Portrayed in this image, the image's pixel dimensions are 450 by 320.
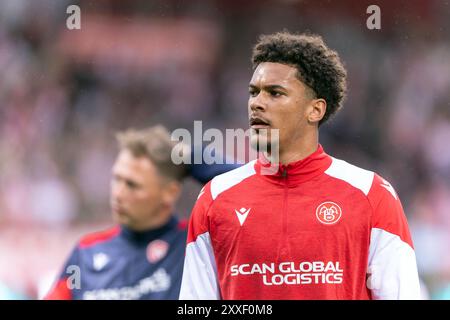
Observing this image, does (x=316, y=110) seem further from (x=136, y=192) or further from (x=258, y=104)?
(x=136, y=192)

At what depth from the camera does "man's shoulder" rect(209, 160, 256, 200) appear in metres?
3.18

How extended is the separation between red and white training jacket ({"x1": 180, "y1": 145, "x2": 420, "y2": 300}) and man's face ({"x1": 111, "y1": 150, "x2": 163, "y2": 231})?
1.78 meters

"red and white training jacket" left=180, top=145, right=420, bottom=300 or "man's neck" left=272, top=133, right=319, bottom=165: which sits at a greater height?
"man's neck" left=272, top=133, right=319, bottom=165

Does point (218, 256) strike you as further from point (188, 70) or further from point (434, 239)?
point (188, 70)

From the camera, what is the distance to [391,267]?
117 inches

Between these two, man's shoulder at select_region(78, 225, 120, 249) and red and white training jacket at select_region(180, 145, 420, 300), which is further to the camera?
man's shoulder at select_region(78, 225, 120, 249)

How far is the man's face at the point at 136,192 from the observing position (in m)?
4.90

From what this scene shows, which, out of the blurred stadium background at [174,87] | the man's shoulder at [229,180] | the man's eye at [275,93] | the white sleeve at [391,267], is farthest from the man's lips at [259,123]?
the blurred stadium background at [174,87]

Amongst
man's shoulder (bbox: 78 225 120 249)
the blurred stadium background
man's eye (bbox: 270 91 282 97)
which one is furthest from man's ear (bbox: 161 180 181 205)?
the blurred stadium background

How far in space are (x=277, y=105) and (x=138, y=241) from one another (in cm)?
195

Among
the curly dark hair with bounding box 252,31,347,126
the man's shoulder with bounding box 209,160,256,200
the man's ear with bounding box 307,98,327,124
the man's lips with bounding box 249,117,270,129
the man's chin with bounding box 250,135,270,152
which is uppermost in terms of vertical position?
the curly dark hair with bounding box 252,31,347,126

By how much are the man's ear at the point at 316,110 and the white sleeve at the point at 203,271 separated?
0.61m

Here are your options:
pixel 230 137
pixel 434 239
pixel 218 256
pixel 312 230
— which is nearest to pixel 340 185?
pixel 312 230

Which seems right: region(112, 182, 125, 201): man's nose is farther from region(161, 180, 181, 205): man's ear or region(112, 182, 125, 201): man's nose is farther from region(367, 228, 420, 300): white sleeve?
region(367, 228, 420, 300): white sleeve
